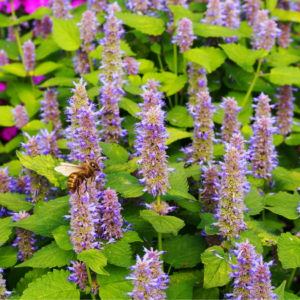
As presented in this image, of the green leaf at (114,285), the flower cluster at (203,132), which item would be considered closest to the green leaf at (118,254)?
the green leaf at (114,285)

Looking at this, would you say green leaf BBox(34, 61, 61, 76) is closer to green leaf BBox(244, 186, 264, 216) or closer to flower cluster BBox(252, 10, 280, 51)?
flower cluster BBox(252, 10, 280, 51)

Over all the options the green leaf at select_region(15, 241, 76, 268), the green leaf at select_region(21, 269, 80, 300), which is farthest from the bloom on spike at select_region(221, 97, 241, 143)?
the green leaf at select_region(21, 269, 80, 300)

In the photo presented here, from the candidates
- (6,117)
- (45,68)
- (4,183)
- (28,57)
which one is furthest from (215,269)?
(28,57)

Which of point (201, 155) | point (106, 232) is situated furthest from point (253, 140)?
point (106, 232)

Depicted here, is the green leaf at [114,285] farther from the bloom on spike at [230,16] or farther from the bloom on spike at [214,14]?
the bloom on spike at [230,16]

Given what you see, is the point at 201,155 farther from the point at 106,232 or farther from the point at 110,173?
the point at 106,232

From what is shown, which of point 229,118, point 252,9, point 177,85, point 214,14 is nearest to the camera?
point 229,118

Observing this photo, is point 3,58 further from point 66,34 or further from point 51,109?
point 51,109
